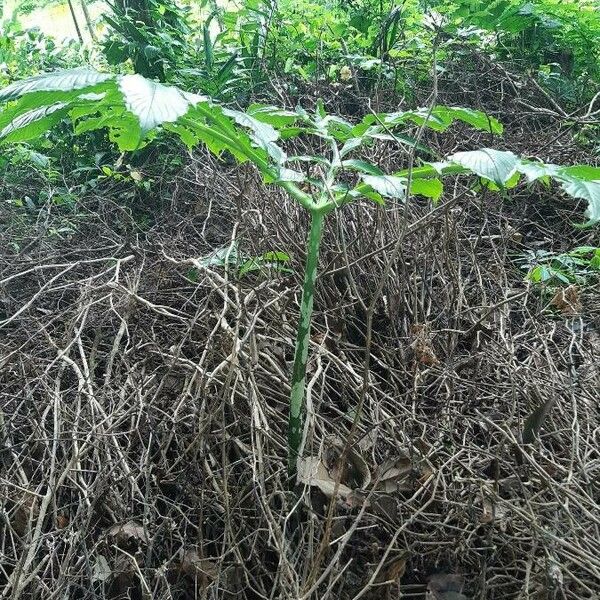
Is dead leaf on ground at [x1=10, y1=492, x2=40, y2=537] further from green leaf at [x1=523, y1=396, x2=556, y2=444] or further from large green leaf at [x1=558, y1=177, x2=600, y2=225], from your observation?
large green leaf at [x1=558, y1=177, x2=600, y2=225]

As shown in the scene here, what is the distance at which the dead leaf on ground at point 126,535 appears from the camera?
1.34m

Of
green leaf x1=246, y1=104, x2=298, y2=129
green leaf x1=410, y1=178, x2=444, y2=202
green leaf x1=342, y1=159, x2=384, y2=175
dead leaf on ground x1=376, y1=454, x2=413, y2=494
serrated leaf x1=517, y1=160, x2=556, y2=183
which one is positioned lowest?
dead leaf on ground x1=376, y1=454, x2=413, y2=494

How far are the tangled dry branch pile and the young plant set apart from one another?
0.56 ft

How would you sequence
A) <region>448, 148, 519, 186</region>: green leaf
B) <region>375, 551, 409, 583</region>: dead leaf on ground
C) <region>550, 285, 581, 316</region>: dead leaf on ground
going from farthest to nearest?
<region>550, 285, 581, 316</region>: dead leaf on ground
<region>375, 551, 409, 583</region>: dead leaf on ground
<region>448, 148, 519, 186</region>: green leaf

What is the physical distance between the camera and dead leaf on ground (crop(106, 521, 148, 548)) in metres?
1.34

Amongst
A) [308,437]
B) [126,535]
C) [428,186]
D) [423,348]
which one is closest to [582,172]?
[428,186]

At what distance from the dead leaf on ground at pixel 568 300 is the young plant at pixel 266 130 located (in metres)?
0.85

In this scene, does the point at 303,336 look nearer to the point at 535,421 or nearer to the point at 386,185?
the point at 386,185

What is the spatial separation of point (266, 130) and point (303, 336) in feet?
1.45

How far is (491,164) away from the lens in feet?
3.39

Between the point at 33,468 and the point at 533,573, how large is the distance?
128 centimetres

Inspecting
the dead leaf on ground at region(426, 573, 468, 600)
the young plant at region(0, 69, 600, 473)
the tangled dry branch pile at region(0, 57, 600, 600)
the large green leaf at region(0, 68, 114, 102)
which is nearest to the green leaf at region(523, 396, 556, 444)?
the tangled dry branch pile at region(0, 57, 600, 600)

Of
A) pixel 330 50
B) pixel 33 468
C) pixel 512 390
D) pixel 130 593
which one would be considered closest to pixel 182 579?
pixel 130 593

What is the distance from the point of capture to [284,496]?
1341mm
